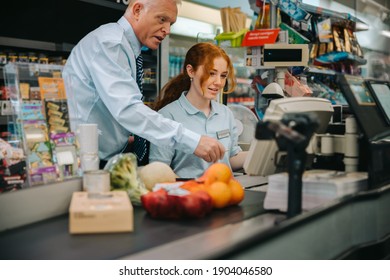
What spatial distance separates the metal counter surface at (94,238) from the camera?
1.34m

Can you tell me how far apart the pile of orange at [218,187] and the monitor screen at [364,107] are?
622 mm

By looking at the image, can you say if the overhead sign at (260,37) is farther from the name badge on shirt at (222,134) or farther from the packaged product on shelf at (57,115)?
the packaged product on shelf at (57,115)

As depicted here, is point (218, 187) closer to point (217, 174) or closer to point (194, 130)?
point (217, 174)

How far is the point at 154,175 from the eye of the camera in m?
2.05

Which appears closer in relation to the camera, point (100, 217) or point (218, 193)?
point (100, 217)

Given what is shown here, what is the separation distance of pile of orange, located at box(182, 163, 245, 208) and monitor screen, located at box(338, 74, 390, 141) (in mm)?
622

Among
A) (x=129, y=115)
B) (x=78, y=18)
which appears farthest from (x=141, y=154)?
(x=78, y=18)

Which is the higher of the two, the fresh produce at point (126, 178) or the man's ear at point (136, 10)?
the man's ear at point (136, 10)

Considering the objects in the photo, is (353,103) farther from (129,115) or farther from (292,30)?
(292,30)

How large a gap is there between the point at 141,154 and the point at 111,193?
138cm

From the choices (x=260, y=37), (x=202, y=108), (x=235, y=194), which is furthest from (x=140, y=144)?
(x=260, y=37)

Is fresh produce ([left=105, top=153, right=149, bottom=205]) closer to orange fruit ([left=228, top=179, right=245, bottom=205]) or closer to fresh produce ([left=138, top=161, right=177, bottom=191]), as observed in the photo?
fresh produce ([left=138, top=161, right=177, bottom=191])

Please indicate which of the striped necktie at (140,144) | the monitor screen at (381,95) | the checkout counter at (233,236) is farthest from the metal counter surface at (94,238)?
the striped necktie at (140,144)

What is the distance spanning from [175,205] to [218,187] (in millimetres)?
212
